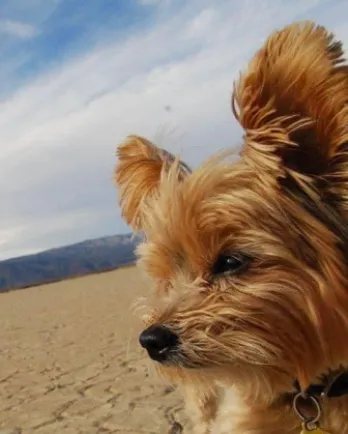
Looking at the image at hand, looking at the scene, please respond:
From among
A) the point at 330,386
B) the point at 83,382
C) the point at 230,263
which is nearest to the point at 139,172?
the point at 230,263

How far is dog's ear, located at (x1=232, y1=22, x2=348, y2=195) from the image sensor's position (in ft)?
9.60

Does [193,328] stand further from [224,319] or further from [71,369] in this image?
[71,369]

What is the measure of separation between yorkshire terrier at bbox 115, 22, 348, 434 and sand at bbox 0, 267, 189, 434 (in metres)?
0.66

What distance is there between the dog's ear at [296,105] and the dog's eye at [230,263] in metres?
0.37

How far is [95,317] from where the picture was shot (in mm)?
17328

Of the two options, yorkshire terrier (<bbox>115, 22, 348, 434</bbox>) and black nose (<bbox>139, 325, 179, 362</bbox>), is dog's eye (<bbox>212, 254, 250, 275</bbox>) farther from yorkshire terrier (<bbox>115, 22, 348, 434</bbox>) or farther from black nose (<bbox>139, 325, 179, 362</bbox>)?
black nose (<bbox>139, 325, 179, 362</bbox>)

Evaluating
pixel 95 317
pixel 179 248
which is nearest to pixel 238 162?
pixel 179 248

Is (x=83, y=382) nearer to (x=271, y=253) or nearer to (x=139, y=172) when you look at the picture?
(x=139, y=172)

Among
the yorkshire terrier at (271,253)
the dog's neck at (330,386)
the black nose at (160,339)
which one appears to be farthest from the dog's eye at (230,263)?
the dog's neck at (330,386)

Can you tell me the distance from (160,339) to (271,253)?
1.87 feet

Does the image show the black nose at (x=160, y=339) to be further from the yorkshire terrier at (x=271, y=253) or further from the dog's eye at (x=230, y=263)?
the dog's eye at (x=230, y=263)

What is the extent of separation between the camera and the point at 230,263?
10.7 ft

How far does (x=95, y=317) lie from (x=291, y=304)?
14445 mm

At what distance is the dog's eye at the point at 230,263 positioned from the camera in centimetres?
325
